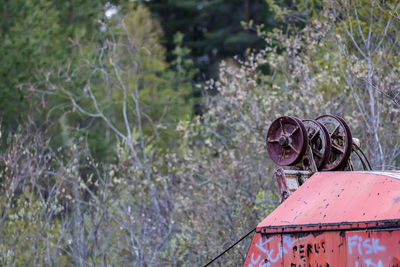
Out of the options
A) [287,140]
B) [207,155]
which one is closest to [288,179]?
[287,140]

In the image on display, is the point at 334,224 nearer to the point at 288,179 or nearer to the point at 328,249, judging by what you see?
the point at 328,249

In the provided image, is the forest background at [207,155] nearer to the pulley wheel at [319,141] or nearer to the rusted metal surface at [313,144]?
the rusted metal surface at [313,144]

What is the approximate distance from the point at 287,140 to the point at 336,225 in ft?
5.64

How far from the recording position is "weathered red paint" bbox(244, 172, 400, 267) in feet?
14.2

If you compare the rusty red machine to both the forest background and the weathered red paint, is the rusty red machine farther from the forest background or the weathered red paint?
the forest background

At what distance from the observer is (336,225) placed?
457 cm

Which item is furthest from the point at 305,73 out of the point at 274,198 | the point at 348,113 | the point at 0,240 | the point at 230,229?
the point at 0,240

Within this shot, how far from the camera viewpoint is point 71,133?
18.9 meters

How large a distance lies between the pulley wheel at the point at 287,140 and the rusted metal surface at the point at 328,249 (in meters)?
1.29

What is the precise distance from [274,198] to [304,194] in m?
7.02

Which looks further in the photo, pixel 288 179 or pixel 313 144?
pixel 313 144

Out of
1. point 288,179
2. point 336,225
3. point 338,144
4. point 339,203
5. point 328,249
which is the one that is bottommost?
point 328,249

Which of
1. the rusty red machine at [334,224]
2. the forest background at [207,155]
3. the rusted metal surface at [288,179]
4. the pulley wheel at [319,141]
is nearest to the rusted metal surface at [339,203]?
the rusty red machine at [334,224]

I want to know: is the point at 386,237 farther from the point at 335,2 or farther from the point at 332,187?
the point at 335,2
